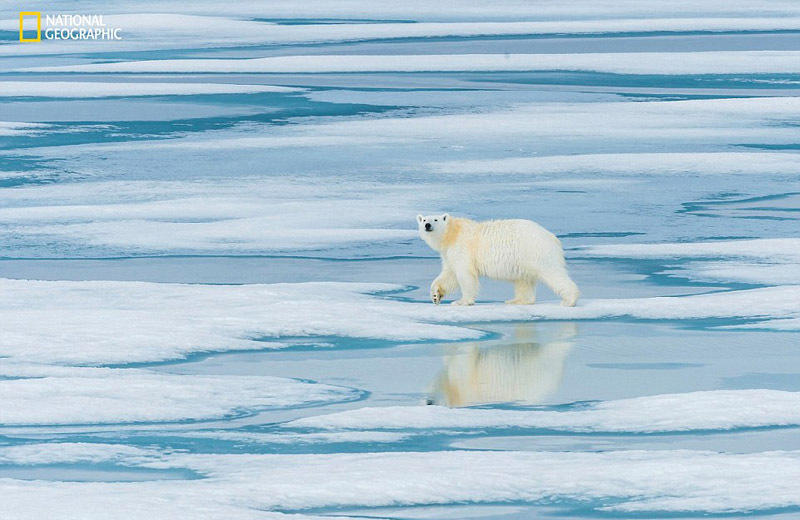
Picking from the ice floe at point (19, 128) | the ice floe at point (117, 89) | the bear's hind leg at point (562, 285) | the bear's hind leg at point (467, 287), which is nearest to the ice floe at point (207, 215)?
the bear's hind leg at point (467, 287)

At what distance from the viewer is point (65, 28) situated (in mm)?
25297

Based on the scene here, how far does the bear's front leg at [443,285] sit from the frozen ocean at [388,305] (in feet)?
0.27

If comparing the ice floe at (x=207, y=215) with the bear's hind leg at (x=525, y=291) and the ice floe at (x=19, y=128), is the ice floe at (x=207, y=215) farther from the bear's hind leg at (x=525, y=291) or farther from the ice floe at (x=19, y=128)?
the ice floe at (x=19, y=128)

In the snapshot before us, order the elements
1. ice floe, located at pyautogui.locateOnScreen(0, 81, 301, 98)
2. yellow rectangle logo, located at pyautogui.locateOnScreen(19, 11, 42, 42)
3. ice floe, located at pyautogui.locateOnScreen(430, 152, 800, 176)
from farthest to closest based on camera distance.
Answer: yellow rectangle logo, located at pyautogui.locateOnScreen(19, 11, 42, 42), ice floe, located at pyautogui.locateOnScreen(0, 81, 301, 98), ice floe, located at pyautogui.locateOnScreen(430, 152, 800, 176)

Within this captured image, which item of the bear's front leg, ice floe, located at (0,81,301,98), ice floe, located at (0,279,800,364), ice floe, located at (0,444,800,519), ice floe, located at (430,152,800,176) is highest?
ice floe, located at (0,81,301,98)

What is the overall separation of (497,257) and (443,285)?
299 mm

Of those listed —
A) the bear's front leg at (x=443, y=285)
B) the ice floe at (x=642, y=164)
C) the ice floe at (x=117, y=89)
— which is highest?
the ice floe at (x=117, y=89)

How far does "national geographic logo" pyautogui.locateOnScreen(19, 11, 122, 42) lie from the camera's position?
79.7ft

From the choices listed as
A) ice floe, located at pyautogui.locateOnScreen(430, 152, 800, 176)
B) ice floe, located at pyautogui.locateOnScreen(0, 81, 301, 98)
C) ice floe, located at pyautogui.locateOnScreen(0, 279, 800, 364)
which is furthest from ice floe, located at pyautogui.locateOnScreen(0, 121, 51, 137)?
ice floe, located at pyautogui.locateOnScreen(0, 279, 800, 364)

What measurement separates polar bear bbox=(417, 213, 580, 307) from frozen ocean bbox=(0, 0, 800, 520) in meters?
0.13

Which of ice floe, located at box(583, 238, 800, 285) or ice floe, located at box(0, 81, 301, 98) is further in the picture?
ice floe, located at box(0, 81, 301, 98)

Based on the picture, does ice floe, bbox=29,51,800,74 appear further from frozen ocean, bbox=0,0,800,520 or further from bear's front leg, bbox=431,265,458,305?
bear's front leg, bbox=431,265,458,305

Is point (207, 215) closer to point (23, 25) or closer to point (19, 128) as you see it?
point (19, 128)

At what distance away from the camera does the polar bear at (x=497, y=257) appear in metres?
7.05
